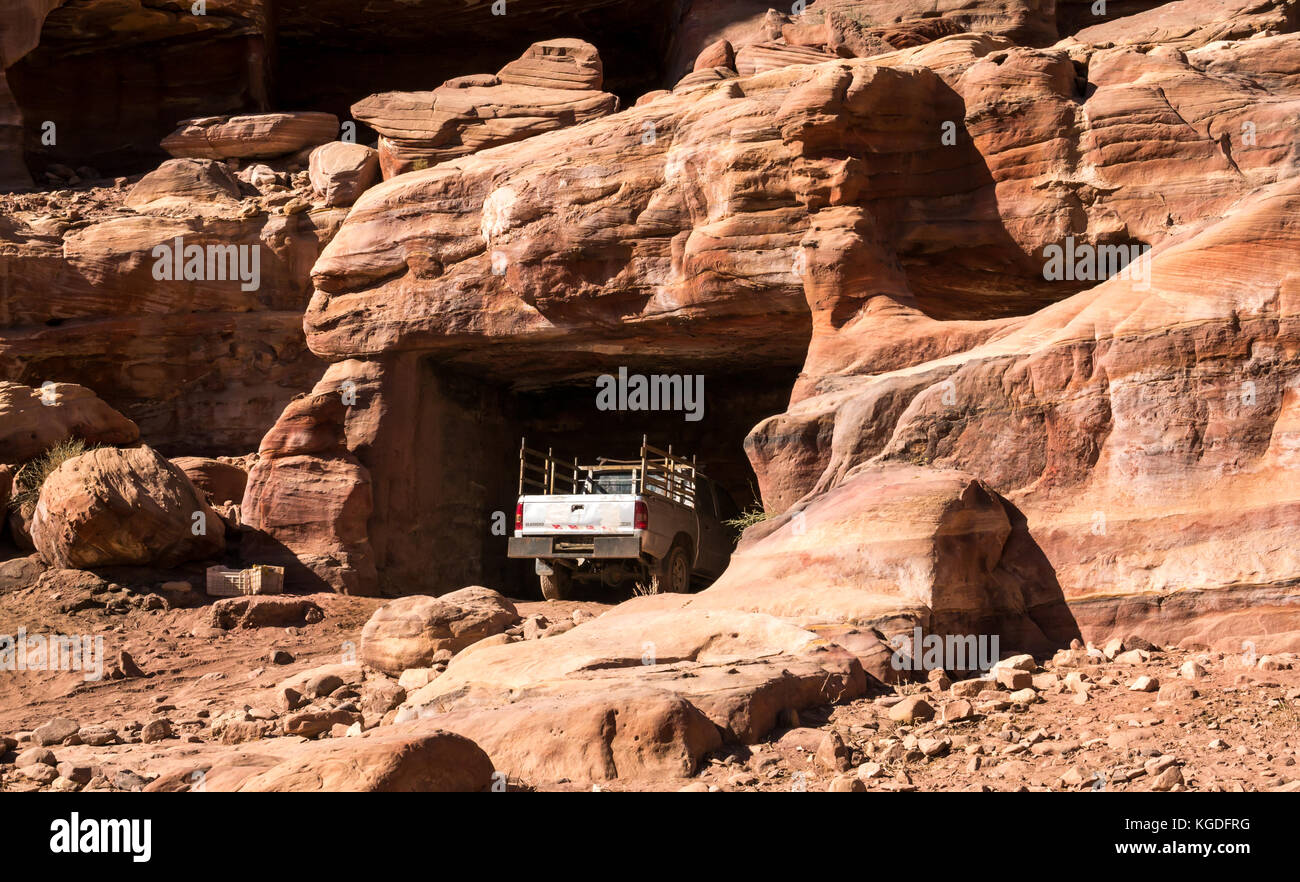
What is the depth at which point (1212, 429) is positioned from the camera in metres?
8.24

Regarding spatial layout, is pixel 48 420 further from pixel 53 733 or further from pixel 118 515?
pixel 53 733

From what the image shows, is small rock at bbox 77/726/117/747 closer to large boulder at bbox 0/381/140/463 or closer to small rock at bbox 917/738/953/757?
small rock at bbox 917/738/953/757

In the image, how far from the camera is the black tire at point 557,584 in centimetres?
1420

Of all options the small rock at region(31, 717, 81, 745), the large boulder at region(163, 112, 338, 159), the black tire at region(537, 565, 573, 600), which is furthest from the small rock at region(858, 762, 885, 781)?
the large boulder at region(163, 112, 338, 159)

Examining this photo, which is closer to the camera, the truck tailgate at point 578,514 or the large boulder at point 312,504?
the truck tailgate at point 578,514

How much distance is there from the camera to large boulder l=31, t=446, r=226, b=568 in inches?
527

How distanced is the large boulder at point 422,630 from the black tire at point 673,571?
3785 millimetres

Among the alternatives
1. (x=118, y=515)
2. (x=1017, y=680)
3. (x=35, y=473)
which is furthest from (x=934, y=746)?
(x=35, y=473)

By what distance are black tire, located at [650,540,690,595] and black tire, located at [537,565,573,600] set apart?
43.5 inches

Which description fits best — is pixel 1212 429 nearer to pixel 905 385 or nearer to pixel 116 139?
pixel 905 385

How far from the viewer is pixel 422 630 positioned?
949 cm

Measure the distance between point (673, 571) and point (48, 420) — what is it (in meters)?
8.32

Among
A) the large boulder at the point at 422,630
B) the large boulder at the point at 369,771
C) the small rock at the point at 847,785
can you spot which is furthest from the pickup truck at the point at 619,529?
the large boulder at the point at 369,771

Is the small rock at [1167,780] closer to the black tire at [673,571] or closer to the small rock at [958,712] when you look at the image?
the small rock at [958,712]
